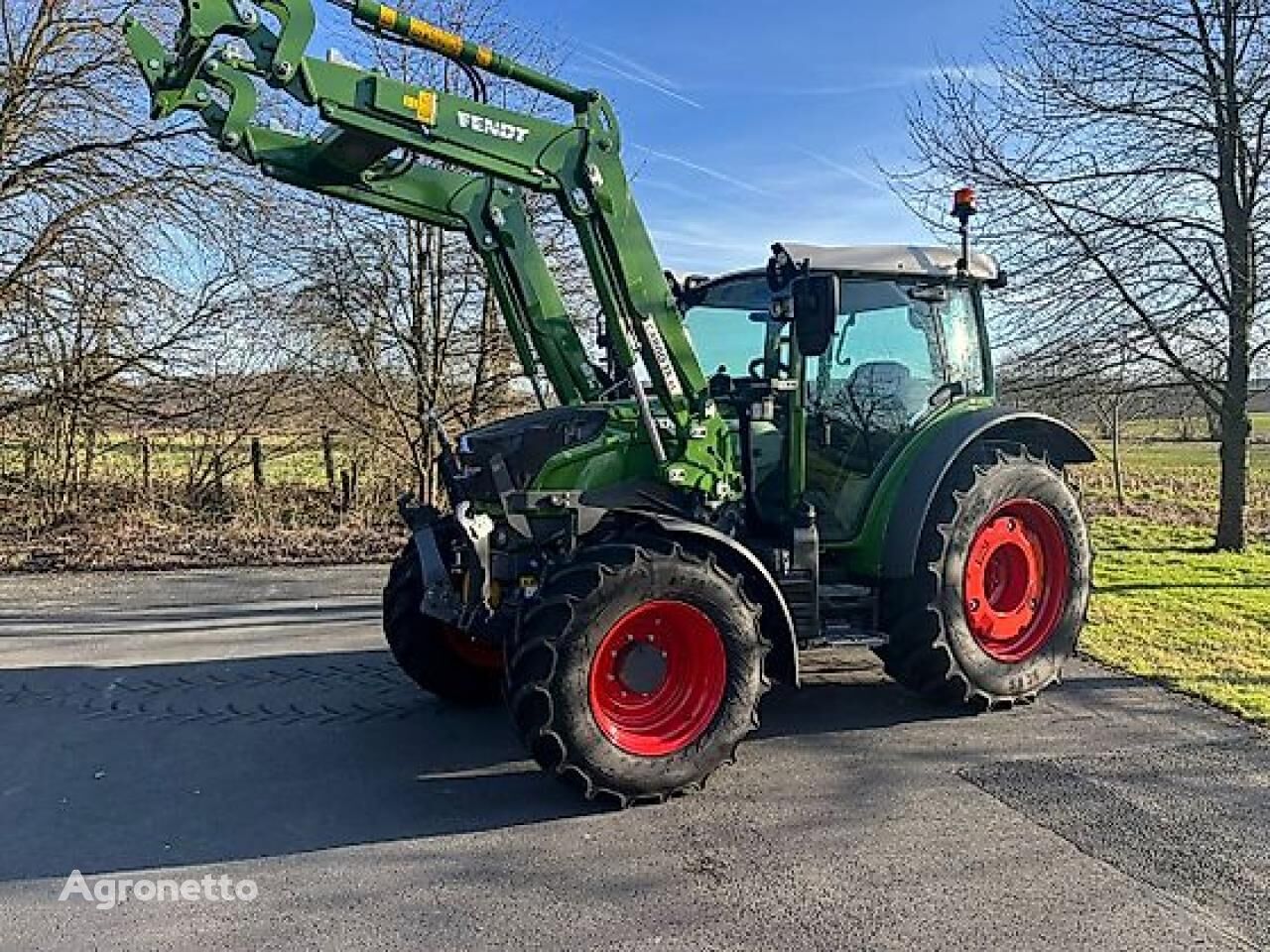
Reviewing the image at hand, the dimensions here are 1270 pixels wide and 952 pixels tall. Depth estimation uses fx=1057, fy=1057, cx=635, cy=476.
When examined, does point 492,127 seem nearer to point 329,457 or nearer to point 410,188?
point 410,188

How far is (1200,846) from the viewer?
146 inches

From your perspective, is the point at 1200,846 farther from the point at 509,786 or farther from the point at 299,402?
the point at 299,402

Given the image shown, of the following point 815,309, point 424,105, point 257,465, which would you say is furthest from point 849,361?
point 257,465

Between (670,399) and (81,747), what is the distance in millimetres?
3227

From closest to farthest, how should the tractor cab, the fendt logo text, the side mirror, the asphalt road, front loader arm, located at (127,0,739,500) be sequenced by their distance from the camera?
1. the asphalt road
2. front loader arm, located at (127,0,739,500)
3. the fendt logo text
4. the side mirror
5. the tractor cab

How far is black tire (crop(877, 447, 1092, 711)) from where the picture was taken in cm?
506

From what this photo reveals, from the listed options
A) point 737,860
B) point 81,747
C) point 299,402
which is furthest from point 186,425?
point 737,860

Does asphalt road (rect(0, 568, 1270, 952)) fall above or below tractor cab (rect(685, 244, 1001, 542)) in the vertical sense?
below

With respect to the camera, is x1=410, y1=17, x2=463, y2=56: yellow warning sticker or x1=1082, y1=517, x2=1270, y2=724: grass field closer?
x1=410, y1=17, x2=463, y2=56: yellow warning sticker

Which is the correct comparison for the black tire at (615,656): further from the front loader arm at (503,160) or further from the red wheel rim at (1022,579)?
the red wheel rim at (1022,579)

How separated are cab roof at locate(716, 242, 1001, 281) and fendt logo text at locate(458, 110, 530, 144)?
4.77 ft

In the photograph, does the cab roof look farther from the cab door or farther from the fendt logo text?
the fendt logo text

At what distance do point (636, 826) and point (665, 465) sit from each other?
1625 millimetres

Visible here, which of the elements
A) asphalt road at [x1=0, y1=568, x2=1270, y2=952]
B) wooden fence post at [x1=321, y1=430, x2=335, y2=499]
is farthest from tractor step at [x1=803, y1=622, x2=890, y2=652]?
wooden fence post at [x1=321, y1=430, x2=335, y2=499]
